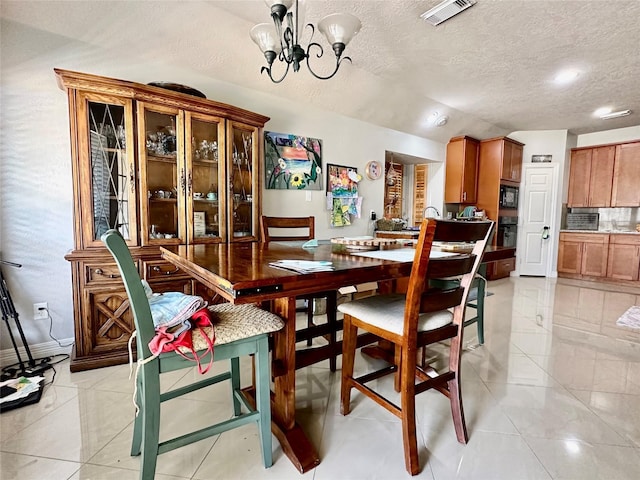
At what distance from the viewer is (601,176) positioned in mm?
5125

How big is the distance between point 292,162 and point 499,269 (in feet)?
13.0

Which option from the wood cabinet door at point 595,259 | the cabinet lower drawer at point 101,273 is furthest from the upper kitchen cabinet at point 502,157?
the cabinet lower drawer at point 101,273

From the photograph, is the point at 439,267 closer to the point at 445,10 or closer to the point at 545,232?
the point at 445,10

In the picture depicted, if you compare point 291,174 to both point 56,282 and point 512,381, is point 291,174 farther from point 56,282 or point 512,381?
point 512,381

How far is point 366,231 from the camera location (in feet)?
13.2

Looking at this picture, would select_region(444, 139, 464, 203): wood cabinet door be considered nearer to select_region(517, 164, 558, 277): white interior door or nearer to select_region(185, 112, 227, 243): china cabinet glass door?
select_region(517, 164, 558, 277): white interior door

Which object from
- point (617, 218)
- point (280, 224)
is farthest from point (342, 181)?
point (617, 218)

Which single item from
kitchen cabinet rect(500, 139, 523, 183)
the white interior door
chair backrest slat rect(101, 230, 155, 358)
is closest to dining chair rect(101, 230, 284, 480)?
chair backrest slat rect(101, 230, 155, 358)

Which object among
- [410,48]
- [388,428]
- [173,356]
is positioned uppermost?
[410,48]

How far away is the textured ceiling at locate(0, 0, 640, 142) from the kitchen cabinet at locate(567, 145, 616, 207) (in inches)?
48.2

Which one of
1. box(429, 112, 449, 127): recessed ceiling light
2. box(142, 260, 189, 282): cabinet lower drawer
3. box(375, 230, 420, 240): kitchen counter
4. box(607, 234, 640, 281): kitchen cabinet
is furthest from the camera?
box(607, 234, 640, 281): kitchen cabinet

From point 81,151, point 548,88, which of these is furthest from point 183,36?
point 548,88

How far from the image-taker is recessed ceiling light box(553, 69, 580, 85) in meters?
3.16

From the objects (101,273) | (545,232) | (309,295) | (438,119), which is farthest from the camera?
(545,232)
